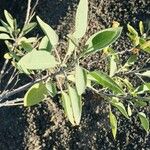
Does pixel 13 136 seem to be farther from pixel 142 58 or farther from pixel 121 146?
pixel 142 58

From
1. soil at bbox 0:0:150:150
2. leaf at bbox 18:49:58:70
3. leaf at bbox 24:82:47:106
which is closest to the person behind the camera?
leaf at bbox 18:49:58:70

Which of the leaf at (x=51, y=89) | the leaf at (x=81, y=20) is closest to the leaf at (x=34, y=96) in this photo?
the leaf at (x=51, y=89)

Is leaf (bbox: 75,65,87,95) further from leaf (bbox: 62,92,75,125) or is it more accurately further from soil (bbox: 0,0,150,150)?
soil (bbox: 0,0,150,150)

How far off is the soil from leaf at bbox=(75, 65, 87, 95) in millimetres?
1298

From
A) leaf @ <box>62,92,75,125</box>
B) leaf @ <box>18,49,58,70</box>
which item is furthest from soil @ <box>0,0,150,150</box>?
leaf @ <box>18,49,58,70</box>

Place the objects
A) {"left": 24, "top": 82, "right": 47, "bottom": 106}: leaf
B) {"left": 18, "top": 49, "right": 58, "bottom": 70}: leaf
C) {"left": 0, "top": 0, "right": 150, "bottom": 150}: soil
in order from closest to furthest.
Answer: {"left": 18, "top": 49, "right": 58, "bottom": 70}: leaf
{"left": 24, "top": 82, "right": 47, "bottom": 106}: leaf
{"left": 0, "top": 0, "right": 150, "bottom": 150}: soil

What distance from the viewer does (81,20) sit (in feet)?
2.55

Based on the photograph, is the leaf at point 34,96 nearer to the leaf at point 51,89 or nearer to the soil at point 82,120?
the leaf at point 51,89

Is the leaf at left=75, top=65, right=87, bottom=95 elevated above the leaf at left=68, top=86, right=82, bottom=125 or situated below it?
above

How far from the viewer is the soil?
204cm

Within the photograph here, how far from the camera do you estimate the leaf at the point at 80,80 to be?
717 mm

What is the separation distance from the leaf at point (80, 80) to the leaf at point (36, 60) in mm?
45

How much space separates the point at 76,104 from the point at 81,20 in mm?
156

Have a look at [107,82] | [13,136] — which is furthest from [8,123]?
[107,82]
